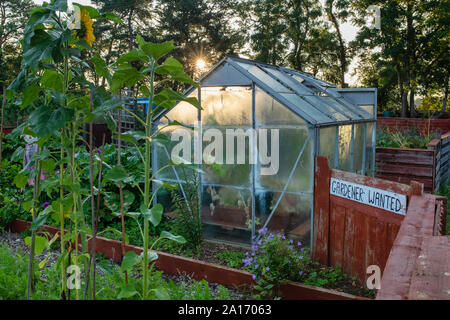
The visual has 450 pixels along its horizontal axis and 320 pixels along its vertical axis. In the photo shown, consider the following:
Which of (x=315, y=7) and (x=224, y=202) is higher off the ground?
(x=315, y=7)

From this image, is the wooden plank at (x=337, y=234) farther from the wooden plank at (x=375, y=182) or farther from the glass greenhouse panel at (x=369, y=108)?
the glass greenhouse panel at (x=369, y=108)

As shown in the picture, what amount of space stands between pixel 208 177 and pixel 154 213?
4.39 m

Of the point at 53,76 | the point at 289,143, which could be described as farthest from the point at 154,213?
the point at 289,143

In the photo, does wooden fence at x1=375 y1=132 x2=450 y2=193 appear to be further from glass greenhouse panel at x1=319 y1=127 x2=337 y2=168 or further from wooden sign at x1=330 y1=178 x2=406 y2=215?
wooden sign at x1=330 y1=178 x2=406 y2=215

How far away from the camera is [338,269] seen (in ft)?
16.0

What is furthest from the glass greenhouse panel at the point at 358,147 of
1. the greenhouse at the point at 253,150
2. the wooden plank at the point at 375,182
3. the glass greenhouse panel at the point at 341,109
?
the wooden plank at the point at 375,182

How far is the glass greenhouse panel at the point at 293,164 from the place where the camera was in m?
5.47

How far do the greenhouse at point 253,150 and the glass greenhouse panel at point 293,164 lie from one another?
0.04 ft

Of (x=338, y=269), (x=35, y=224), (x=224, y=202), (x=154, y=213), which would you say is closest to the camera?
(x=154, y=213)

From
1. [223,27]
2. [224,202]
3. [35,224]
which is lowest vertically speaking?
[224,202]

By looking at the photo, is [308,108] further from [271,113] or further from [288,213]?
[288,213]

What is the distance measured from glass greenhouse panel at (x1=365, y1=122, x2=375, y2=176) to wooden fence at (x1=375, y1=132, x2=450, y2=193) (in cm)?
59

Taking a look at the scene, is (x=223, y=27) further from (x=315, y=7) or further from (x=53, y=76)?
(x=53, y=76)

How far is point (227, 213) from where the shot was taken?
618 cm
